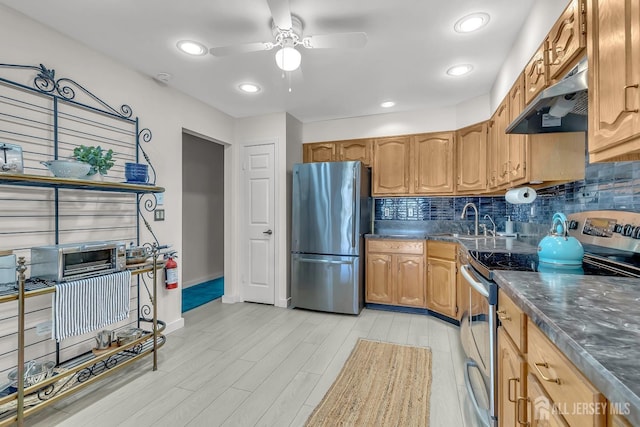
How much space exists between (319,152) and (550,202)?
2658 mm

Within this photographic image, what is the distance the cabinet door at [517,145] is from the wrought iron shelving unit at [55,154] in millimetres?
2722

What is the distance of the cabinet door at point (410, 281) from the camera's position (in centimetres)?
336

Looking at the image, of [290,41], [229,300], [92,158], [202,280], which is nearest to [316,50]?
[290,41]

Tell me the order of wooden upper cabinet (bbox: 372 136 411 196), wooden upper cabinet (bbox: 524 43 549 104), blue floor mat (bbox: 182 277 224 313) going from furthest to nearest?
blue floor mat (bbox: 182 277 224 313) → wooden upper cabinet (bbox: 372 136 411 196) → wooden upper cabinet (bbox: 524 43 549 104)

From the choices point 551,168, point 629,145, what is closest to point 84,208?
point 629,145

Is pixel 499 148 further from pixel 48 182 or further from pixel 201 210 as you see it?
pixel 201 210

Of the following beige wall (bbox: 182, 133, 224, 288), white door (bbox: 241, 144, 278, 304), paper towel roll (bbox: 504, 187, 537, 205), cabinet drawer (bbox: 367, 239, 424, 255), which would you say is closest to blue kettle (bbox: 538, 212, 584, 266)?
paper towel roll (bbox: 504, 187, 537, 205)

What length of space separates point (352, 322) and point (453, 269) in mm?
1196

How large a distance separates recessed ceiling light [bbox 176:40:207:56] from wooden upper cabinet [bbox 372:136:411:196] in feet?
7.41

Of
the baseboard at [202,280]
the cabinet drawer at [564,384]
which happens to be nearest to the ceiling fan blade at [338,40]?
the cabinet drawer at [564,384]

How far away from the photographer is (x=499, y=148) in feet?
8.66

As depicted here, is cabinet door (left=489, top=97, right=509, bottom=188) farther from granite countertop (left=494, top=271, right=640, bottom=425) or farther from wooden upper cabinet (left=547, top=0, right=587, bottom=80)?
granite countertop (left=494, top=271, right=640, bottom=425)

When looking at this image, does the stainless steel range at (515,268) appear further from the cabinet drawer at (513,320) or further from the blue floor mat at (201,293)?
the blue floor mat at (201,293)

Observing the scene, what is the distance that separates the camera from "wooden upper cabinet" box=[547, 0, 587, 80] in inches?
50.0
